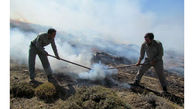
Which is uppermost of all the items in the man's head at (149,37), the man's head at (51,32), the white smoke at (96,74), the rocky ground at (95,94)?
the man's head at (51,32)

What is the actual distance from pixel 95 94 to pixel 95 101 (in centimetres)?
16

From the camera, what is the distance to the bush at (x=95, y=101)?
369 cm

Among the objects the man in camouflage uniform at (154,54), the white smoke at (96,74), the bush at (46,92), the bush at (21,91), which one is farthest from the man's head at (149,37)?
the bush at (21,91)

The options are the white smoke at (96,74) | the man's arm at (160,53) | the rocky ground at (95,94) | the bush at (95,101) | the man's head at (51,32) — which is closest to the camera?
the bush at (95,101)

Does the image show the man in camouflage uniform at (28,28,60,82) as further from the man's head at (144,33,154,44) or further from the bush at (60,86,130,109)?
the man's head at (144,33,154,44)

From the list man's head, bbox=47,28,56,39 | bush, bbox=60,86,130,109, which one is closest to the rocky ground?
bush, bbox=60,86,130,109

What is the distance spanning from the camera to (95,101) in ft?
12.7

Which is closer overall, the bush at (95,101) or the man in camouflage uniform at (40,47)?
the bush at (95,101)

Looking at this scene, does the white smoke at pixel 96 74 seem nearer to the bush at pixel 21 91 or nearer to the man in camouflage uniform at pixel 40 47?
the man in camouflage uniform at pixel 40 47

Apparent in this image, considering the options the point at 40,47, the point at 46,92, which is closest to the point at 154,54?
the point at 46,92

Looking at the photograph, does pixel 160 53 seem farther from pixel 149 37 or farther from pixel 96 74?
pixel 96 74

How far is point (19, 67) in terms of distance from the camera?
630cm

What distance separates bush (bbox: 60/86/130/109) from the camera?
3.69 meters

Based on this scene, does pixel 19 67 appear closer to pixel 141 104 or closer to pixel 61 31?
pixel 141 104
